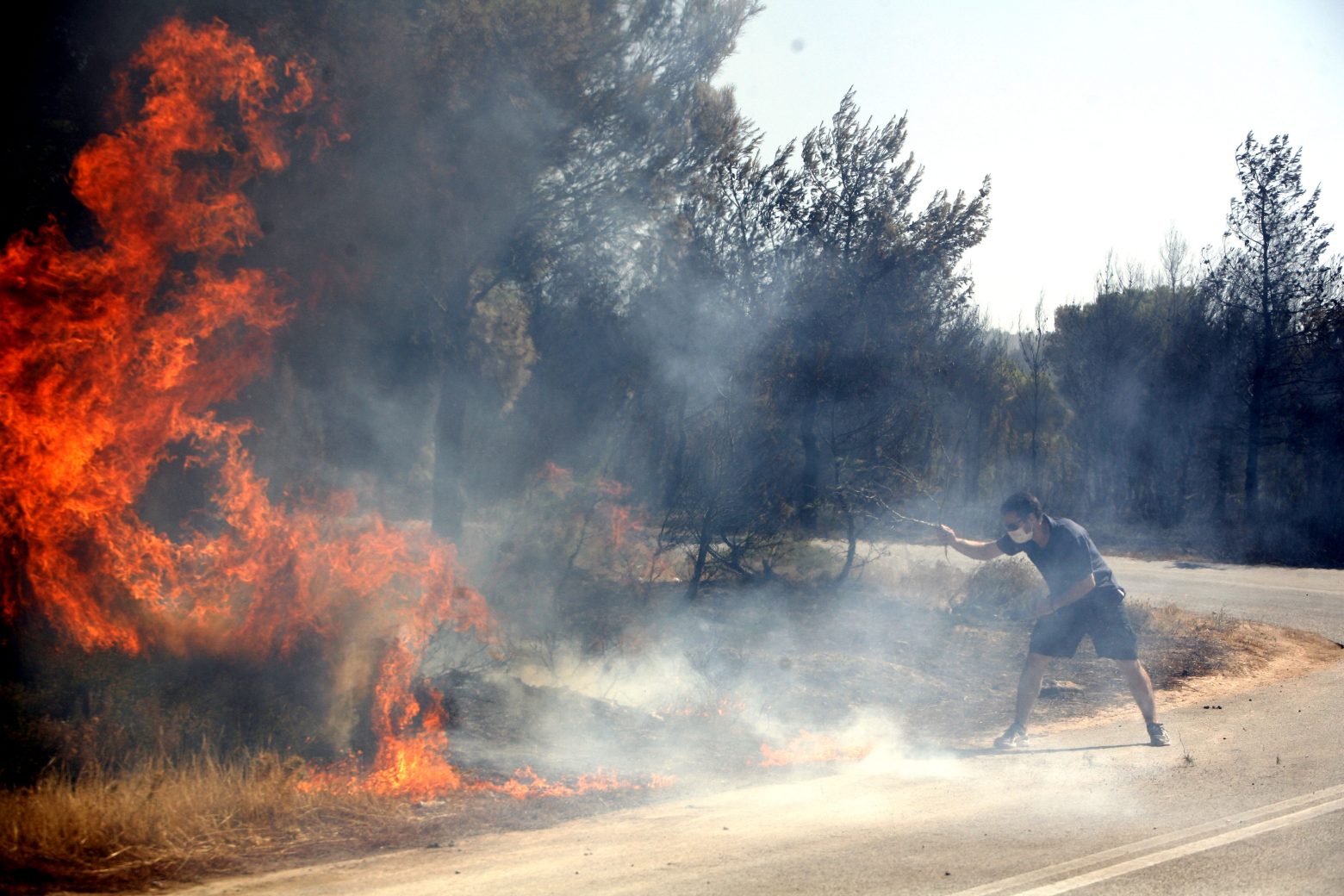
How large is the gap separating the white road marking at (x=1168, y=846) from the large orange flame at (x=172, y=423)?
3.50 m

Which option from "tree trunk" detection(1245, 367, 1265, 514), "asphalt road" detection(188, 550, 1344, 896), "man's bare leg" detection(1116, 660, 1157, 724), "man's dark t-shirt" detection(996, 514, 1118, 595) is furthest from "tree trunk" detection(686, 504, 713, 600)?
"tree trunk" detection(1245, 367, 1265, 514)

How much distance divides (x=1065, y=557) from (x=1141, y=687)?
1094mm

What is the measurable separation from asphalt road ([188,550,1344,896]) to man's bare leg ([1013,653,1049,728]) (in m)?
0.25

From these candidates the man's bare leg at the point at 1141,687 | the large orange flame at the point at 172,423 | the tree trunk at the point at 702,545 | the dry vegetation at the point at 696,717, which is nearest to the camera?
the dry vegetation at the point at 696,717

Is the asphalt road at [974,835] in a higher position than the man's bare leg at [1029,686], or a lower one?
lower

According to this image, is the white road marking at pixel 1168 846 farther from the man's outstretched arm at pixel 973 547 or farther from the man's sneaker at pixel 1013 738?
the man's outstretched arm at pixel 973 547

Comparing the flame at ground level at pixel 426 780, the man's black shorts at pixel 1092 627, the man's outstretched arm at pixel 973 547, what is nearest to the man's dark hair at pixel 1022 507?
the man's outstretched arm at pixel 973 547

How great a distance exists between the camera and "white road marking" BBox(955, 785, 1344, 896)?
183 inches

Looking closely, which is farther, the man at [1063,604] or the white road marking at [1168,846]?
the man at [1063,604]

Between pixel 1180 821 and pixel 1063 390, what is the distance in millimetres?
34738

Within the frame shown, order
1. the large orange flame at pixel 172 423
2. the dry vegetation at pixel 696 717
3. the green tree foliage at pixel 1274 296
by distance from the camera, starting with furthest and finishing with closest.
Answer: the green tree foliage at pixel 1274 296
the large orange flame at pixel 172 423
the dry vegetation at pixel 696 717

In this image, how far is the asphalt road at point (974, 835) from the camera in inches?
184

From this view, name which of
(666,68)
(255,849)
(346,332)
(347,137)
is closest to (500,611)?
(346,332)

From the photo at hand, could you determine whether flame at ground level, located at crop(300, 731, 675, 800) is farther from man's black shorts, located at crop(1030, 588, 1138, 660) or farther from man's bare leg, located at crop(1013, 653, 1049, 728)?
man's black shorts, located at crop(1030, 588, 1138, 660)
